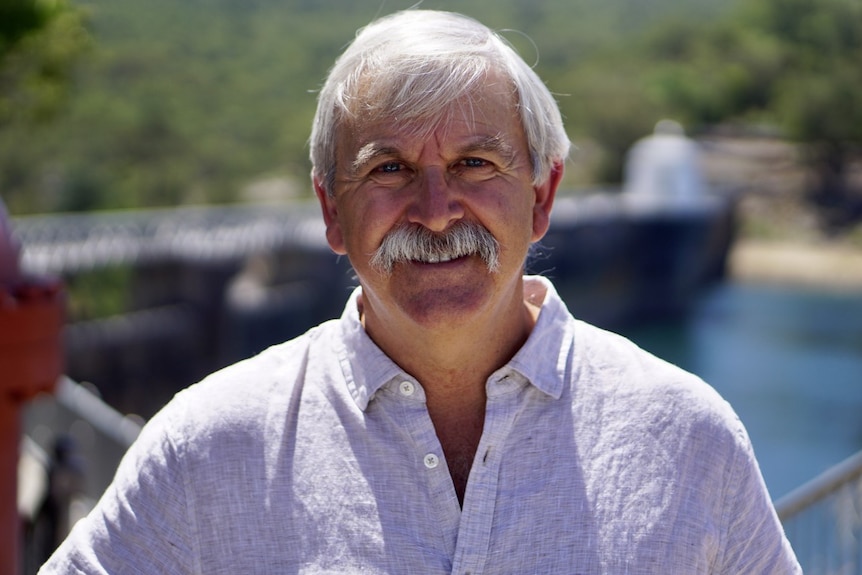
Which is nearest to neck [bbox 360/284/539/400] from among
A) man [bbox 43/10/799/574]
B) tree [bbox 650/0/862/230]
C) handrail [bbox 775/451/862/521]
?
man [bbox 43/10/799/574]

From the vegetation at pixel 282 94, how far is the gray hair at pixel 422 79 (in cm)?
2795

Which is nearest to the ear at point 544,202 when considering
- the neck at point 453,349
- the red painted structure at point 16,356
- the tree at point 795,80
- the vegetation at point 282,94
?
the neck at point 453,349

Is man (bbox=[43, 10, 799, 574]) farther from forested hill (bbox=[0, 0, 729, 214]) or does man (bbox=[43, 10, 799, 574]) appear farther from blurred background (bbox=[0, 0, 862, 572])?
forested hill (bbox=[0, 0, 729, 214])

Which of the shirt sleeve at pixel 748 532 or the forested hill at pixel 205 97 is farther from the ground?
the shirt sleeve at pixel 748 532

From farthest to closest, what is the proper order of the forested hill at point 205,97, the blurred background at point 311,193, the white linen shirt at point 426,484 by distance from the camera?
the forested hill at point 205,97, the blurred background at point 311,193, the white linen shirt at point 426,484

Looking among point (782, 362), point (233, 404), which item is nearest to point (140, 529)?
point (233, 404)

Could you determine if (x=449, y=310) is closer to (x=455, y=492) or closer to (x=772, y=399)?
(x=455, y=492)

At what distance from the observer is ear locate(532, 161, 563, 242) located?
5.48 ft

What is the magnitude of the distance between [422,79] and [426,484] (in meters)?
0.52

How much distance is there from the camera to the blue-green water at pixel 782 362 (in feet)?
60.6

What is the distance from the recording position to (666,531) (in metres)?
1.47

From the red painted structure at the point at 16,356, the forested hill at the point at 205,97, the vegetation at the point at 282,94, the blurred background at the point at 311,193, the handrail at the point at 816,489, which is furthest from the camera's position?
the vegetation at the point at 282,94

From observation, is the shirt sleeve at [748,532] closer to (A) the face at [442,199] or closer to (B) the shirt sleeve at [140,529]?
(A) the face at [442,199]

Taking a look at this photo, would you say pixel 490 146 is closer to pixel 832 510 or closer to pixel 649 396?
pixel 649 396
